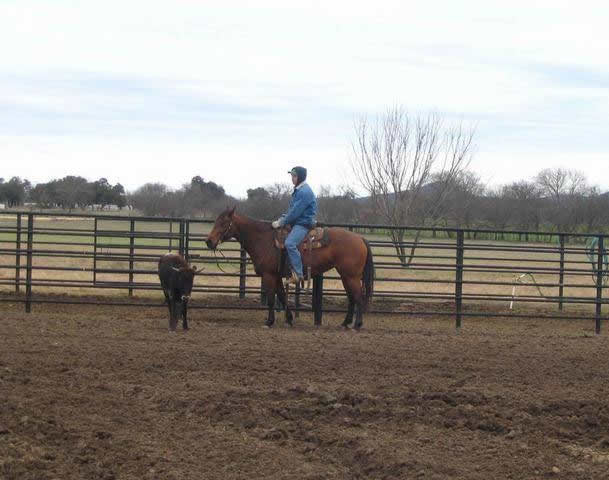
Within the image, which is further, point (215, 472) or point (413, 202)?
point (413, 202)

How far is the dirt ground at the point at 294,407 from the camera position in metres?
5.14

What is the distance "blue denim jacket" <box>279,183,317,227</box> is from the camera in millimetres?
11508

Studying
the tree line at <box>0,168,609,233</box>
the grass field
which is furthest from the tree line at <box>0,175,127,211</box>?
the grass field

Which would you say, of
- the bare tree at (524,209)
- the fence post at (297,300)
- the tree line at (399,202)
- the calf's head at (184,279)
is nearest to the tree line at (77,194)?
the tree line at (399,202)

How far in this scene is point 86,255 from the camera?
1313cm

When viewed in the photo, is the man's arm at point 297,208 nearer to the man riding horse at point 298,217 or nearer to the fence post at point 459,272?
the man riding horse at point 298,217

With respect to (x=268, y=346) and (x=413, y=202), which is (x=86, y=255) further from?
(x=413, y=202)

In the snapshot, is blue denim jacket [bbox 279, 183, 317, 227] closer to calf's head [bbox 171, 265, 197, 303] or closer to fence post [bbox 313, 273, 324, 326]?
fence post [bbox 313, 273, 324, 326]

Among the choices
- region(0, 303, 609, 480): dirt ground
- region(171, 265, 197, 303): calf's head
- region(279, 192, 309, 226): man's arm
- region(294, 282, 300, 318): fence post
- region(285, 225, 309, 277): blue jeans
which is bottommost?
region(0, 303, 609, 480): dirt ground

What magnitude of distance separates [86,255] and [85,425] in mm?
7677

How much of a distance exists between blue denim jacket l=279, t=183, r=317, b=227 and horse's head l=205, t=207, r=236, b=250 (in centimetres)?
76

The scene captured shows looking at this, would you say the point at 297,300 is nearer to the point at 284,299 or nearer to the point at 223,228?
the point at 284,299

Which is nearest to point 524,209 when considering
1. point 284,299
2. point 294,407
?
point 284,299

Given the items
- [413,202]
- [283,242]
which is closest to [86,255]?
[283,242]
